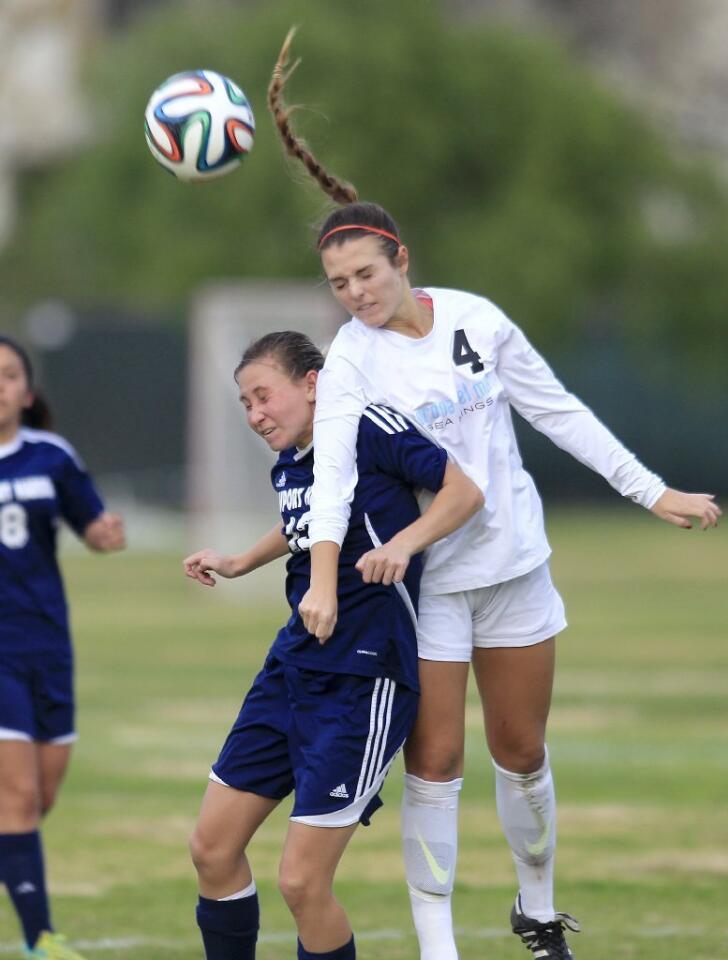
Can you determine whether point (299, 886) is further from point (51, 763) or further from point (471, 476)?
point (51, 763)

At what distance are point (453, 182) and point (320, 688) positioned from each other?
1236 inches

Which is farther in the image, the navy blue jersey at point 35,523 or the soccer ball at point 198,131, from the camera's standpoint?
the navy blue jersey at point 35,523

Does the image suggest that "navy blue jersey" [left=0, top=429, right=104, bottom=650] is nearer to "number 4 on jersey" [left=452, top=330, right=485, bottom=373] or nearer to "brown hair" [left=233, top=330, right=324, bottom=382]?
"brown hair" [left=233, top=330, right=324, bottom=382]

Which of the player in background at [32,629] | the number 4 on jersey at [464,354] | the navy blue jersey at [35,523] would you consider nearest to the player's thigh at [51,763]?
the player in background at [32,629]

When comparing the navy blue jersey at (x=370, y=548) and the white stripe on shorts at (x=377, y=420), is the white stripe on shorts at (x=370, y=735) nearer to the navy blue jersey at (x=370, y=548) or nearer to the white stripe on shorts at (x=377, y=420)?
the navy blue jersey at (x=370, y=548)

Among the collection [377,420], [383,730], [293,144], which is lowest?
[383,730]

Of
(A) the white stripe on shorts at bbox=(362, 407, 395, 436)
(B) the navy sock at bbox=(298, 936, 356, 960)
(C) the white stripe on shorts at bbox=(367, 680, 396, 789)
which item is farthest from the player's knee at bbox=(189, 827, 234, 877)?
(A) the white stripe on shorts at bbox=(362, 407, 395, 436)

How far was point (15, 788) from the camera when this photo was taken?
5336mm

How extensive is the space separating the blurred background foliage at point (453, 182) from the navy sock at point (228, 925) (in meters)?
27.8

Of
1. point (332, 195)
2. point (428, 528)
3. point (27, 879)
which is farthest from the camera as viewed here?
point (27, 879)

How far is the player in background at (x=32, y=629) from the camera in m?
5.30

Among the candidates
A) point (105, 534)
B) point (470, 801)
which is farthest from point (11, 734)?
point (470, 801)

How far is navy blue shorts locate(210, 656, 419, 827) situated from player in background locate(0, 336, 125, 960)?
1147 millimetres

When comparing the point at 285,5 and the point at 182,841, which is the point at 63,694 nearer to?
the point at 182,841
